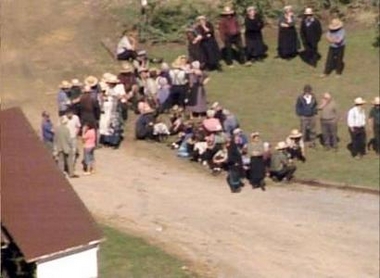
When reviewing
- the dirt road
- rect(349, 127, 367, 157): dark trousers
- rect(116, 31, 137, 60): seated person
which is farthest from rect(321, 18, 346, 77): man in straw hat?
rect(116, 31, 137, 60): seated person

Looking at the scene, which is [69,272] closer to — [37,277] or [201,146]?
[37,277]

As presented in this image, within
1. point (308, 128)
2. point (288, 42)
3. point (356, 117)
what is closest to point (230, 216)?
point (288, 42)

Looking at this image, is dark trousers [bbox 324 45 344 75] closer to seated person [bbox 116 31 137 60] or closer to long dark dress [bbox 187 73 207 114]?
long dark dress [bbox 187 73 207 114]

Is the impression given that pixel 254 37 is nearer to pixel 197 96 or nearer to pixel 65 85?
pixel 197 96

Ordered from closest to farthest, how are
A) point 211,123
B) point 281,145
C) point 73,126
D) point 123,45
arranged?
point 123,45, point 73,126, point 211,123, point 281,145

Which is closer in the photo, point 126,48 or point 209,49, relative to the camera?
point 126,48

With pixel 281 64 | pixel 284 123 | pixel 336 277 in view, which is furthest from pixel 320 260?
pixel 284 123

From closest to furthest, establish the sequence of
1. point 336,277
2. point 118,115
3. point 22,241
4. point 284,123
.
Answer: point 22,241, point 336,277, point 118,115, point 284,123
